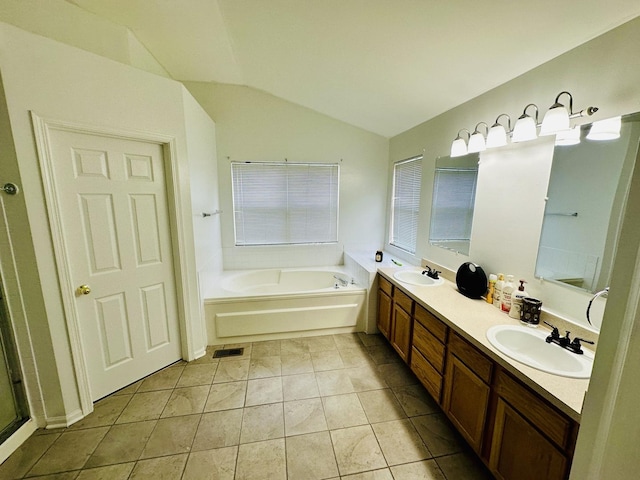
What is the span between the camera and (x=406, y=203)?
328 cm

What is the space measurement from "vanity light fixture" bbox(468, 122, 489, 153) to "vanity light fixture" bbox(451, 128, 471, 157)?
9cm

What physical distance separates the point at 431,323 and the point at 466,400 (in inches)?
19.0

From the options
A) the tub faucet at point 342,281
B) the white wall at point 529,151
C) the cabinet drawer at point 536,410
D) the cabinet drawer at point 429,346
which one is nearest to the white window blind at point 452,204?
the white wall at point 529,151

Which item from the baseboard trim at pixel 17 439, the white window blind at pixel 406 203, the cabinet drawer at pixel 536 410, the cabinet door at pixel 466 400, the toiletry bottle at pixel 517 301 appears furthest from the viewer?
the white window blind at pixel 406 203

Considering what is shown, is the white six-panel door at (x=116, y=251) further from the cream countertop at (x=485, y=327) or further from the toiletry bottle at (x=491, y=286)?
the toiletry bottle at (x=491, y=286)

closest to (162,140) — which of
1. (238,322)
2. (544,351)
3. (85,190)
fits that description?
(85,190)

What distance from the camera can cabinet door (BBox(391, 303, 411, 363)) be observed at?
220cm

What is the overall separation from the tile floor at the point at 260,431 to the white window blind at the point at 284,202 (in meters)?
1.73

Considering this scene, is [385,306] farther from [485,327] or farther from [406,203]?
[406,203]

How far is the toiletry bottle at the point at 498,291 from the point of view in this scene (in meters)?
1.79

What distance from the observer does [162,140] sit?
205 cm

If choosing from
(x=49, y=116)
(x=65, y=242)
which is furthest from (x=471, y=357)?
(x=49, y=116)

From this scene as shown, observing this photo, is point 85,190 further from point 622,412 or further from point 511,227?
point 511,227

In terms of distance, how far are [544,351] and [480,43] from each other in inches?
70.0
